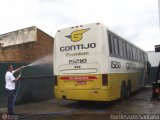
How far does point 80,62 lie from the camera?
1422 centimetres

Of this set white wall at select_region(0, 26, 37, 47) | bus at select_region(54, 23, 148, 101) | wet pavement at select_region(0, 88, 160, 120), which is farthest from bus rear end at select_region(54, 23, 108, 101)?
white wall at select_region(0, 26, 37, 47)

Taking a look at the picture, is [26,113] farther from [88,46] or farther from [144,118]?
[144,118]

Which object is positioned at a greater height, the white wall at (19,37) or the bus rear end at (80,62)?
the white wall at (19,37)

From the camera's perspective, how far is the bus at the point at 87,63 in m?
13.7

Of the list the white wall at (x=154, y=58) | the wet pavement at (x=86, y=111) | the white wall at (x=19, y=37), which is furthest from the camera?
the white wall at (x=154, y=58)

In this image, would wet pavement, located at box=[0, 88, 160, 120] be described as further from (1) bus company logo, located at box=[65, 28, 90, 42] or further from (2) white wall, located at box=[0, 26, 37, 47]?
(2) white wall, located at box=[0, 26, 37, 47]

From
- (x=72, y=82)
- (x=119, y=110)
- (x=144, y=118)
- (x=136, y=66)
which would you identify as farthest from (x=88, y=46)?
(x=136, y=66)

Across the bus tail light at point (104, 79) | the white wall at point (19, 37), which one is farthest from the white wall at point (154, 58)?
the bus tail light at point (104, 79)

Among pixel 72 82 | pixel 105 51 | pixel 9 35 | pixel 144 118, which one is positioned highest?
pixel 9 35

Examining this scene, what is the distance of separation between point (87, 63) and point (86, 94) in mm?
1272

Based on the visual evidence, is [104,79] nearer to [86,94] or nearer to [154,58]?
[86,94]

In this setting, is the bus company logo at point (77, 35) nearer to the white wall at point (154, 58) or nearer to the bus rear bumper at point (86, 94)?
the bus rear bumper at point (86, 94)

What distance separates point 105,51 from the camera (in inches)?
542

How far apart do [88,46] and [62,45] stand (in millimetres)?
1306
